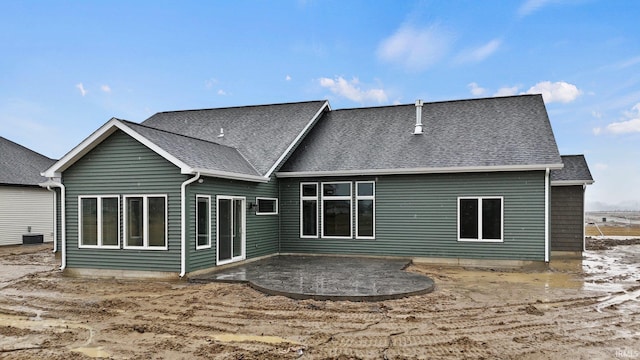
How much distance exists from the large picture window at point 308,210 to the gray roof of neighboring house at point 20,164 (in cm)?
1270

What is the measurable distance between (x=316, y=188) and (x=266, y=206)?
1510 millimetres

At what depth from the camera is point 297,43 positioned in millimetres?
16406

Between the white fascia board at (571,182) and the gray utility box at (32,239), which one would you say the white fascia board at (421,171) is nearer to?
the white fascia board at (571,182)

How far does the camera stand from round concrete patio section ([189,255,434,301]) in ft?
26.1

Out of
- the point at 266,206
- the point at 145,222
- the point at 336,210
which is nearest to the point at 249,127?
the point at 266,206

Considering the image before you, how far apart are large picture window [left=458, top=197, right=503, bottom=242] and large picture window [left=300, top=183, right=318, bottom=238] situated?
395cm

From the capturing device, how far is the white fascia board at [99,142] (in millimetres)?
9688

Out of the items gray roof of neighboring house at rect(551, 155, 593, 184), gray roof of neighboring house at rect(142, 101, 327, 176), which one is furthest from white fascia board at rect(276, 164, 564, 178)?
gray roof of neighboring house at rect(551, 155, 593, 184)

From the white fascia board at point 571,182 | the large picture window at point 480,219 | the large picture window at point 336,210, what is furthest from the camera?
the white fascia board at point 571,182

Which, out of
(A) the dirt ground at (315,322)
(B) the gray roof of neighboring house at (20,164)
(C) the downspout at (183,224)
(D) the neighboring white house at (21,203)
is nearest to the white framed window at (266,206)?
(C) the downspout at (183,224)

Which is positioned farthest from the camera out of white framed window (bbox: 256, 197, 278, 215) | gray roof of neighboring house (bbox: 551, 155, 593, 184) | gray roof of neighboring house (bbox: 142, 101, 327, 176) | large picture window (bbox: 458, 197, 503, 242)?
gray roof of neighboring house (bbox: 551, 155, 593, 184)

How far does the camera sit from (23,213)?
19312mm

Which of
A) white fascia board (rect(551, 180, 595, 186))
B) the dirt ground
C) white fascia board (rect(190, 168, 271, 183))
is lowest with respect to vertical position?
the dirt ground

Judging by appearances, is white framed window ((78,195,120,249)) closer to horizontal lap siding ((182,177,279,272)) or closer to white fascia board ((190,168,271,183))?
horizontal lap siding ((182,177,279,272))
